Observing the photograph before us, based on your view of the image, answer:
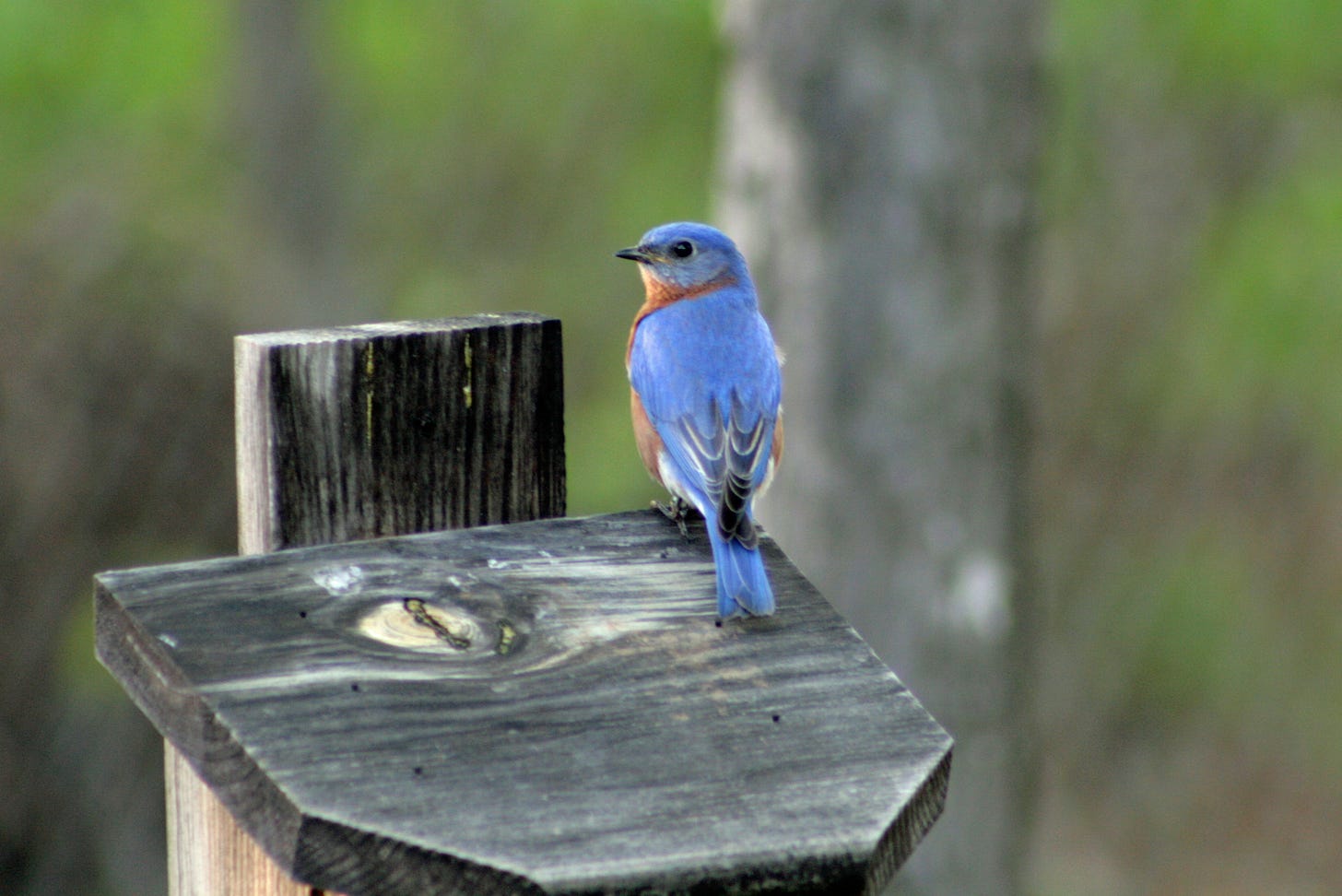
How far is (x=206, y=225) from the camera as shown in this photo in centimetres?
659

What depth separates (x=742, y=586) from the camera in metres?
2.16

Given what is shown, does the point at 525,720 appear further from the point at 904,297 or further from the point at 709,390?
the point at 904,297

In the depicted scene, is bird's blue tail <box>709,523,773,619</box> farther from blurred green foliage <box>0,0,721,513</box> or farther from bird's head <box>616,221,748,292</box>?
blurred green foliage <box>0,0,721,513</box>

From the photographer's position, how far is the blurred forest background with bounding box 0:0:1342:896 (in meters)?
8.41

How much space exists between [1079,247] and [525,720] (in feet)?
22.8

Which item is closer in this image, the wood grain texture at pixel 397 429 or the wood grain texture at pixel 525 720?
the wood grain texture at pixel 525 720

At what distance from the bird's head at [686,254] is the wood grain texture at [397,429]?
5.76 ft

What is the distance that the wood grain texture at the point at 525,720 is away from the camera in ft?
5.43

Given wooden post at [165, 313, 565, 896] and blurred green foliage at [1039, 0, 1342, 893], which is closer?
wooden post at [165, 313, 565, 896]

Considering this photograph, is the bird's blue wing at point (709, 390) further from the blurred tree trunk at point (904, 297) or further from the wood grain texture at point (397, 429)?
the blurred tree trunk at point (904, 297)

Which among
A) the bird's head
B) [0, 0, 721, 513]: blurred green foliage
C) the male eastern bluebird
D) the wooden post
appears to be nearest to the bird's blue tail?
the wooden post

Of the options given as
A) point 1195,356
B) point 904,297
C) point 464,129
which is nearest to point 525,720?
point 904,297

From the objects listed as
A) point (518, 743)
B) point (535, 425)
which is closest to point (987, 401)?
point (535, 425)

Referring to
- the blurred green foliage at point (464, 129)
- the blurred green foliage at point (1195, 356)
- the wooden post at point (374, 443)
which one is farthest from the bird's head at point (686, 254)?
the blurred green foliage at point (464, 129)
